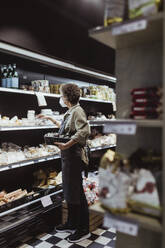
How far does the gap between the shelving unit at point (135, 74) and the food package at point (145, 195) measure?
0.05m

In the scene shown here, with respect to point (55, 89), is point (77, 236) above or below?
below

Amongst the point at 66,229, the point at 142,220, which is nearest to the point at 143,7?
the point at 142,220

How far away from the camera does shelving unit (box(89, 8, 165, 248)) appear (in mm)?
1389

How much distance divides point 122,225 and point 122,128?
0.47 meters

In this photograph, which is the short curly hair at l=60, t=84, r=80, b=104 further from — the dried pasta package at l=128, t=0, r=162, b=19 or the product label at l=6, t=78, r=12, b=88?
the dried pasta package at l=128, t=0, r=162, b=19

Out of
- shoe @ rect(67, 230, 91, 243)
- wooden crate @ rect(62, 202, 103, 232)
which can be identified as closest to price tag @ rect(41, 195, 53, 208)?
wooden crate @ rect(62, 202, 103, 232)

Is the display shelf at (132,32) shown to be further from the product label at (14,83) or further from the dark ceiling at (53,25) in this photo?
the product label at (14,83)

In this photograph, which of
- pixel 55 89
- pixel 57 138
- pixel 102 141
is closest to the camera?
pixel 57 138

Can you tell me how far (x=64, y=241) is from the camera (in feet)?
10.1

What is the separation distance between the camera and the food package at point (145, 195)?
127cm

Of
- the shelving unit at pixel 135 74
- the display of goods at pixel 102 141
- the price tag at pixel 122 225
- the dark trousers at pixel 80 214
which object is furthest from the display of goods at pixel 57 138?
the price tag at pixel 122 225

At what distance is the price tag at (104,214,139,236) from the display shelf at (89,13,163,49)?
93 cm

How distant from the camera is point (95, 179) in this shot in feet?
13.8

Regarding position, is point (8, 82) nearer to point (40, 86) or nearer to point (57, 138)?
point (40, 86)
